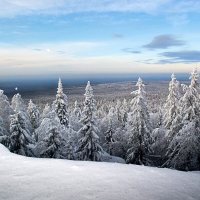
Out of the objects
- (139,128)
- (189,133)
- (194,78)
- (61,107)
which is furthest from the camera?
(61,107)

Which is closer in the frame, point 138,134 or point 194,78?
point 194,78

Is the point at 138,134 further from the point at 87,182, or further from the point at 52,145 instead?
the point at 87,182

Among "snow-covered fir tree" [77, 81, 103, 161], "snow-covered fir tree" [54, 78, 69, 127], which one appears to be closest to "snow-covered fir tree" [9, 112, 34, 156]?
"snow-covered fir tree" [77, 81, 103, 161]

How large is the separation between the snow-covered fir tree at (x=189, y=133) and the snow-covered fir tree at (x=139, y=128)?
214 inches

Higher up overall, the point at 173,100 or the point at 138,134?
the point at 173,100

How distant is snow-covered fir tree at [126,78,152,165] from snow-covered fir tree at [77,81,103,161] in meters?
4.30

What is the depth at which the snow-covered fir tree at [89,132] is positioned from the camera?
115ft

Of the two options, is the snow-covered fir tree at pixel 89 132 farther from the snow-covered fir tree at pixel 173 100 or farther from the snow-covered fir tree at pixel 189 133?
the snow-covered fir tree at pixel 189 133

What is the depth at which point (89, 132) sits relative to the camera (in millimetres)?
35094

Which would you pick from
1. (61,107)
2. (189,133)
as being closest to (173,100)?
(189,133)

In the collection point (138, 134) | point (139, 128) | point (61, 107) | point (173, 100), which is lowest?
point (138, 134)

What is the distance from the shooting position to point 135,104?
112 feet

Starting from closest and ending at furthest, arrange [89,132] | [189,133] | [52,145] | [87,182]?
[87,182]
[189,133]
[52,145]
[89,132]

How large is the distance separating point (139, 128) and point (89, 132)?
600cm
